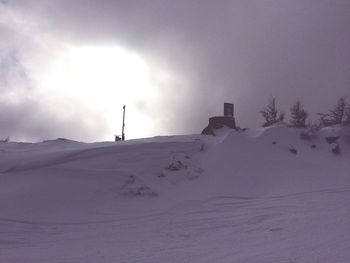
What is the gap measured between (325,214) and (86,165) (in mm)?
7405

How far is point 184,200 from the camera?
12.5 m

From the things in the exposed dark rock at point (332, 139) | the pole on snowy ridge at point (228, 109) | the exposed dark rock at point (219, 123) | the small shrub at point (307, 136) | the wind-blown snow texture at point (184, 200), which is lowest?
the wind-blown snow texture at point (184, 200)

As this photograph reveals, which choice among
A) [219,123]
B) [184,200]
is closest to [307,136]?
[219,123]

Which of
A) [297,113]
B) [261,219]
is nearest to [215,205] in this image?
[261,219]

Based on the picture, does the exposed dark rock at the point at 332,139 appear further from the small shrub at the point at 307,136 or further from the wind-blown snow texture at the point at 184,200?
the small shrub at the point at 307,136

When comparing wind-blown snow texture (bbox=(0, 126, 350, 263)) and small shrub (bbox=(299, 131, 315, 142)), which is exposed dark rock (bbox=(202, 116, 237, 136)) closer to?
wind-blown snow texture (bbox=(0, 126, 350, 263))

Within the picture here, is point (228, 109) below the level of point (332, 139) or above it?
above

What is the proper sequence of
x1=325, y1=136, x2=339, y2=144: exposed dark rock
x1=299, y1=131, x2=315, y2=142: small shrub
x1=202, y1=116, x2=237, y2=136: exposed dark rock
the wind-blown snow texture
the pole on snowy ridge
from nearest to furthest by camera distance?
the wind-blown snow texture < x1=325, y1=136, x2=339, y2=144: exposed dark rock < x1=299, y1=131, x2=315, y2=142: small shrub < x1=202, y1=116, x2=237, y2=136: exposed dark rock < the pole on snowy ridge

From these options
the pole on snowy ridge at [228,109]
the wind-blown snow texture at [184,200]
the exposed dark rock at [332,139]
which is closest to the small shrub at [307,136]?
the wind-blown snow texture at [184,200]

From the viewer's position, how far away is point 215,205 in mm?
12109

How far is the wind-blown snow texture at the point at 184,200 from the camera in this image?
334 inches

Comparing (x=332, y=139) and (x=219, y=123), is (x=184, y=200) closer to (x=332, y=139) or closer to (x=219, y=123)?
(x=219, y=123)

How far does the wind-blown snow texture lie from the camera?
27.8 feet

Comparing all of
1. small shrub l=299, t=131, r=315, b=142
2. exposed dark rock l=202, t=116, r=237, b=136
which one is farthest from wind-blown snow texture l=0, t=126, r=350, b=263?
exposed dark rock l=202, t=116, r=237, b=136
